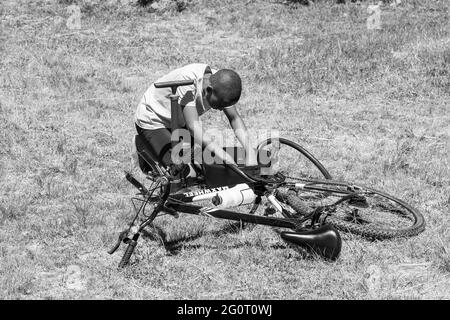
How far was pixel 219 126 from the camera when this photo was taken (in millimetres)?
9086

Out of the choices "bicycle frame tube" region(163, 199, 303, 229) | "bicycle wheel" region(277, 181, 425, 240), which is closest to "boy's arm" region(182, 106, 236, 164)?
"bicycle frame tube" region(163, 199, 303, 229)

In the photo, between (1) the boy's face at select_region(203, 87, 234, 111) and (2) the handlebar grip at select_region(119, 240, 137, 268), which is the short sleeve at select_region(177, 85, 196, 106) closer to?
(1) the boy's face at select_region(203, 87, 234, 111)

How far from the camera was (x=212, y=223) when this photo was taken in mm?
6203

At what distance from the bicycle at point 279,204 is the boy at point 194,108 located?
0.13 meters

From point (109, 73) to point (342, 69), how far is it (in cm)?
344

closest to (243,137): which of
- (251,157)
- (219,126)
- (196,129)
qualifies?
(251,157)

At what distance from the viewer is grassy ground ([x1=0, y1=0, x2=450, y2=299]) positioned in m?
5.29

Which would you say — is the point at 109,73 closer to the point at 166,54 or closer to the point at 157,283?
the point at 166,54

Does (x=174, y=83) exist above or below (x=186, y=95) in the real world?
above

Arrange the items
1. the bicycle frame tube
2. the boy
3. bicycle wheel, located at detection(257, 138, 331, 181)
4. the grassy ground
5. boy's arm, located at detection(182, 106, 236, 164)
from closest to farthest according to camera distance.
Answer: the grassy ground < the bicycle frame tube < the boy < boy's arm, located at detection(182, 106, 236, 164) < bicycle wheel, located at detection(257, 138, 331, 181)

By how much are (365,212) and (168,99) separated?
192 cm

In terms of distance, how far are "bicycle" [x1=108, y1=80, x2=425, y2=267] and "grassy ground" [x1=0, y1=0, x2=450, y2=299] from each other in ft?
0.54

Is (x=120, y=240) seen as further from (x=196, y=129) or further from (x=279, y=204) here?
(x=279, y=204)
